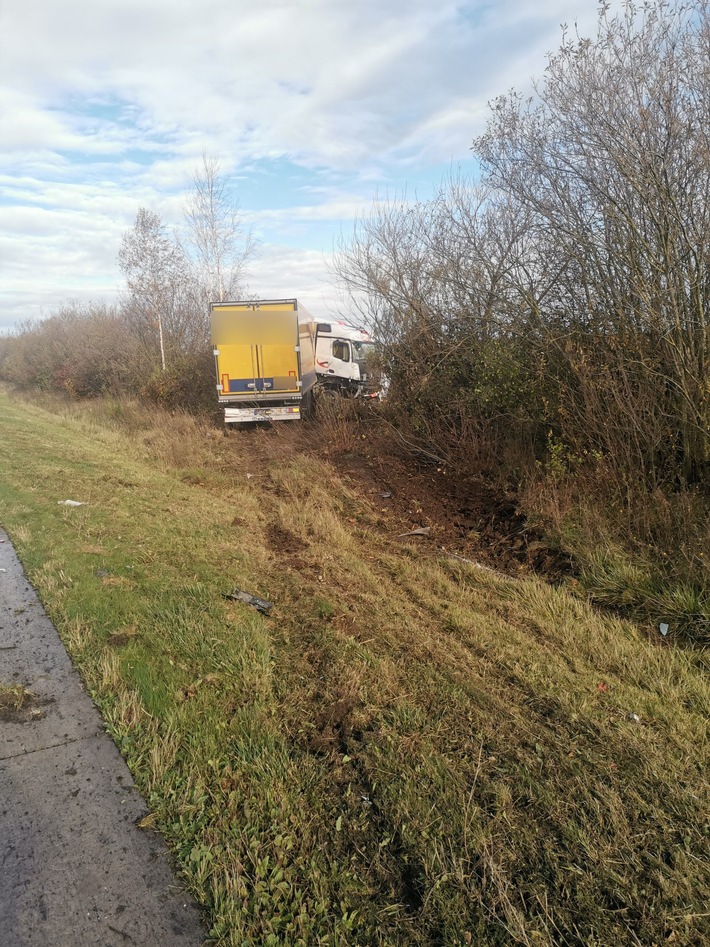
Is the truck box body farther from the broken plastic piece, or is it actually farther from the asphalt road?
the asphalt road

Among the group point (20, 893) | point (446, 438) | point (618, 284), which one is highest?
point (618, 284)

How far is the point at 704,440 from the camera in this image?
245 inches

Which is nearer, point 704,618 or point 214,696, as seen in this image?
point 214,696

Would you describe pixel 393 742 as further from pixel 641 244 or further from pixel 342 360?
pixel 342 360

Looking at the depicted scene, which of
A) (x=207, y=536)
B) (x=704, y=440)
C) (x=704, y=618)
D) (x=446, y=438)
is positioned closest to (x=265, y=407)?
(x=446, y=438)

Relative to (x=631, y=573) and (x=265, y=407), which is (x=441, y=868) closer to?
(x=631, y=573)

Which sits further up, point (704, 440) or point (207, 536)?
point (704, 440)

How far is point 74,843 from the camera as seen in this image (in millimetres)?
2422

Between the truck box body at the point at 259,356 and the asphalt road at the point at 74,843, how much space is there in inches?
488

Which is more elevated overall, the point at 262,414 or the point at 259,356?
the point at 259,356

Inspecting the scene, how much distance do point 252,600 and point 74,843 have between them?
7.96 feet

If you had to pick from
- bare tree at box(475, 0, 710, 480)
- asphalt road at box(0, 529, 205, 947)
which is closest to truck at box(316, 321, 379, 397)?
bare tree at box(475, 0, 710, 480)

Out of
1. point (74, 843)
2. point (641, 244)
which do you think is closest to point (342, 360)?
point (641, 244)

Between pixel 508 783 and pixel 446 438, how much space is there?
745 cm
